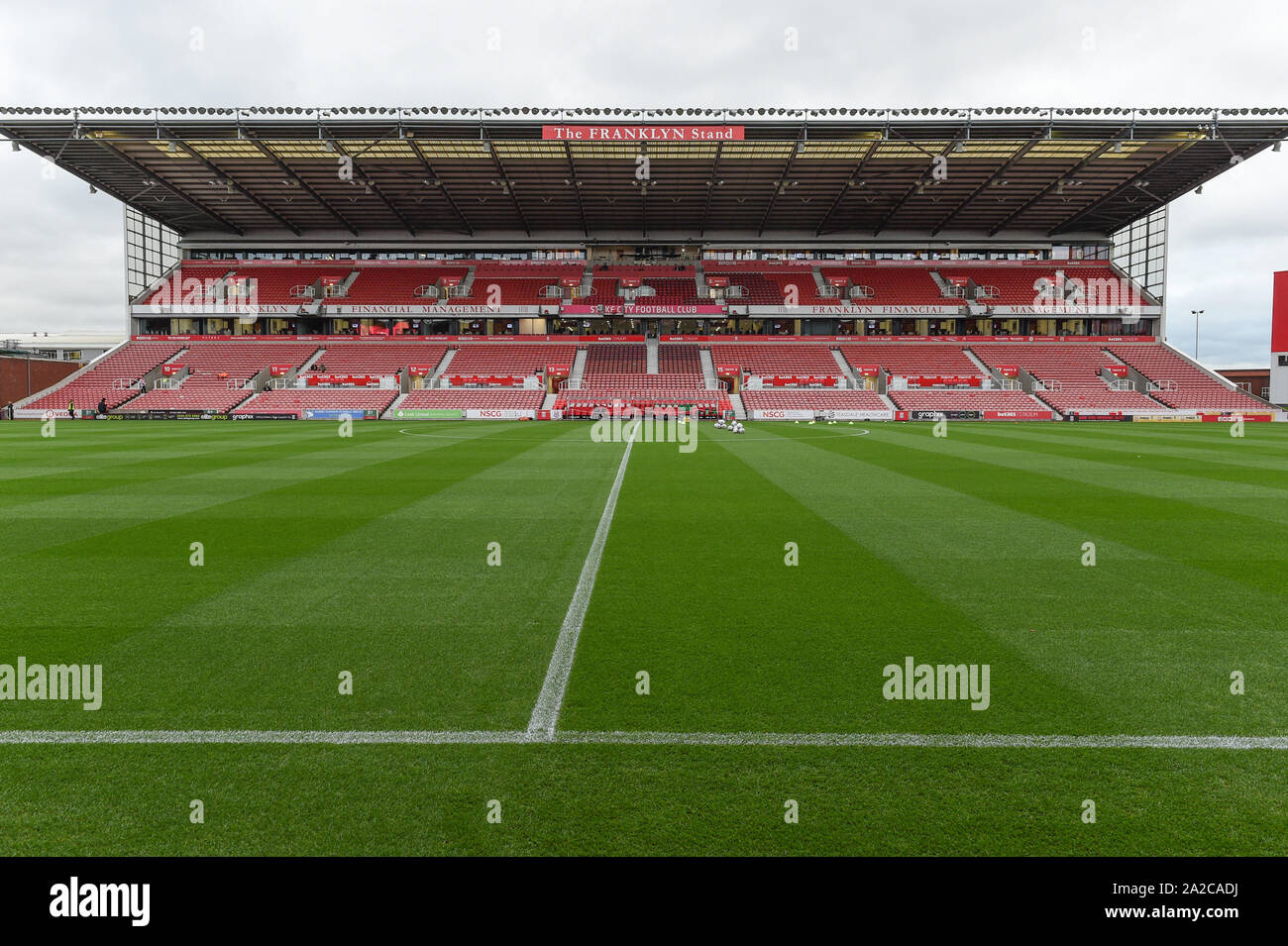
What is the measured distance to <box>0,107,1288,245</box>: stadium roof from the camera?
44.2m

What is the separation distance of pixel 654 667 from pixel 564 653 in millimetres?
797

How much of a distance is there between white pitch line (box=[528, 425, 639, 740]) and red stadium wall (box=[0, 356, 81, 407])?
63.7m

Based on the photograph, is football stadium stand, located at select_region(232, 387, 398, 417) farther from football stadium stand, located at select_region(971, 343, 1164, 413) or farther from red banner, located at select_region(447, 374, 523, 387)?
football stadium stand, located at select_region(971, 343, 1164, 413)

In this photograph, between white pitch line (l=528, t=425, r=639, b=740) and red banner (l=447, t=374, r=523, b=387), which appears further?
red banner (l=447, t=374, r=523, b=387)

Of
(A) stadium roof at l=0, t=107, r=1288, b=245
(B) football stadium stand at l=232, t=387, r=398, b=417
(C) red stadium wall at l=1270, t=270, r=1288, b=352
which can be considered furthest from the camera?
(C) red stadium wall at l=1270, t=270, r=1288, b=352

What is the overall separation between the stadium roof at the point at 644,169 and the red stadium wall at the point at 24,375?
15.3 metres

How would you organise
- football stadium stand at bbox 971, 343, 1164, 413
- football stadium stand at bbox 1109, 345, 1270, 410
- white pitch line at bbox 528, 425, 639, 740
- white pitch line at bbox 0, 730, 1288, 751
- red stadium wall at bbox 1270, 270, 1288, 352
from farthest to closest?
red stadium wall at bbox 1270, 270, 1288, 352, football stadium stand at bbox 971, 343, 1164, 413, football stadium stand at bbox 1109, 345, 1270, 410, white pitch line at bbox 528, 425, 639, 740, white pitch line at bbox 0, 730, 1288, 751

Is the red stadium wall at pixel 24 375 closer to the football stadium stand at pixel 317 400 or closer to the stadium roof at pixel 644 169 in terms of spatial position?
the stadium roof at pixel 644 169

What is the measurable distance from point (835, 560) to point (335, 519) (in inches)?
309

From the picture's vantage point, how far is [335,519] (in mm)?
11102

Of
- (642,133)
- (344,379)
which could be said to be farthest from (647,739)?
(344,379)

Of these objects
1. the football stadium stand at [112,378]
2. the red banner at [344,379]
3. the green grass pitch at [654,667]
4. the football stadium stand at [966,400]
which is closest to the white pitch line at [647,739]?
the green grass pitch at [654,667]

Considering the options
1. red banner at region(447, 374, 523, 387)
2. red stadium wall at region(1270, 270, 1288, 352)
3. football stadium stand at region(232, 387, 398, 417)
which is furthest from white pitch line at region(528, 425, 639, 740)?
red stadium wall at region(1270, 270, 1288, 352)

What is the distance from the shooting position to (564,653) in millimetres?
5559
